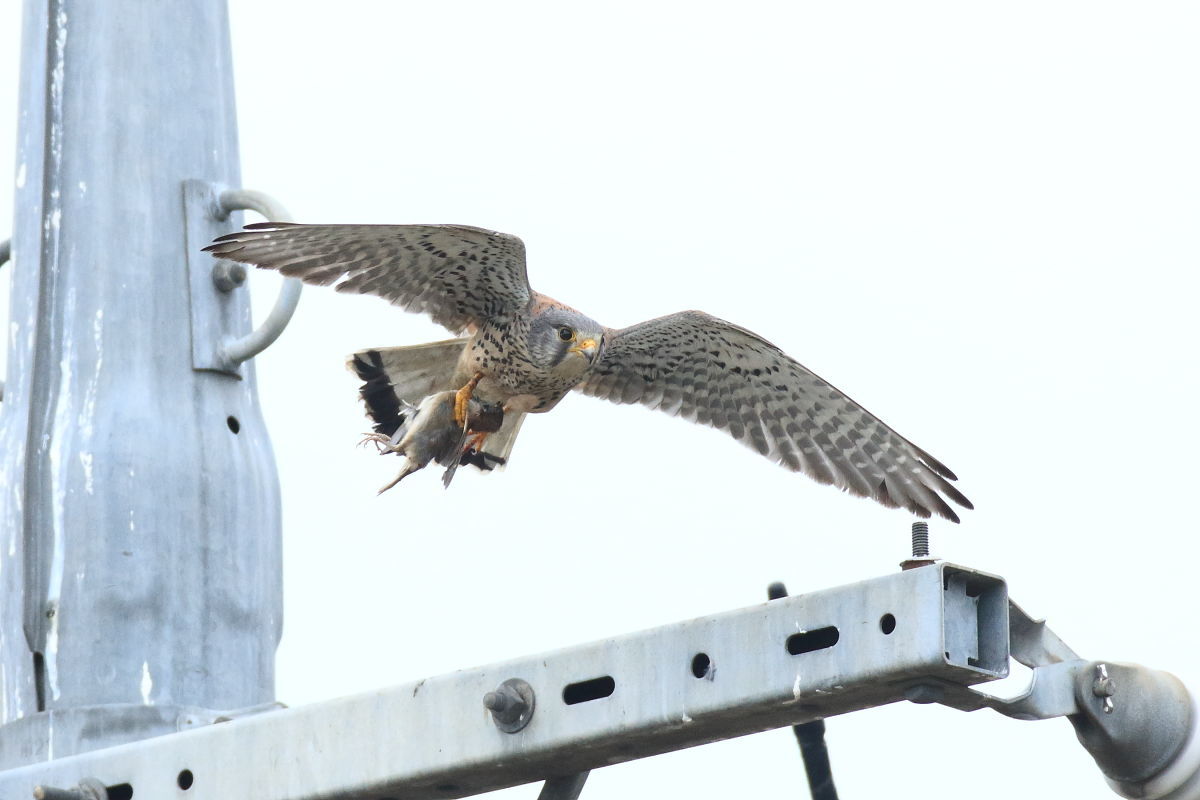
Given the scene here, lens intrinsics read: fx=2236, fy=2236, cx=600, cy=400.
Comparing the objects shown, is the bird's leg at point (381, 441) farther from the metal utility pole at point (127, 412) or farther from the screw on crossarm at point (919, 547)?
the screw on crossarm at point (919, 547)

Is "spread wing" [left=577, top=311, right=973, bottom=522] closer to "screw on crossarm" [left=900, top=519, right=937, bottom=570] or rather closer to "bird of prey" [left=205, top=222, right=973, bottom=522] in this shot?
"bird of prey" [left=205, top=222, right=973, bottom=522]

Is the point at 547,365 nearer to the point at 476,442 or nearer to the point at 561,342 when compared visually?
the point at 561,342

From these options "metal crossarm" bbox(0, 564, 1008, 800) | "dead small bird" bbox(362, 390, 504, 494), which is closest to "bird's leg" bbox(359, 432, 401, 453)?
"dead small bird" bbox(362, 390, 504, 494)

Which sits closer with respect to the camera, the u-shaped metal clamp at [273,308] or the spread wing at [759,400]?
the u-shaped metal clamp at [273,308]

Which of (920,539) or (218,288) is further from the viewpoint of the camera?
(218,288)

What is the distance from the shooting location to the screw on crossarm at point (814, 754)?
3254 millimetres

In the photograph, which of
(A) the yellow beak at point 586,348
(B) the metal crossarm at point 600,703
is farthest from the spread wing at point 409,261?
(B) the metal crossarm at point 600,703

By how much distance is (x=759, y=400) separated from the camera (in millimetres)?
7191

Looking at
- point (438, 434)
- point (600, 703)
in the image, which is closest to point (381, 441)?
point (438, 434)

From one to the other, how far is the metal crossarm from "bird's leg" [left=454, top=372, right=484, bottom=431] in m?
2.77

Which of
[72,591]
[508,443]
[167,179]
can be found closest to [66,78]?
[167,179]

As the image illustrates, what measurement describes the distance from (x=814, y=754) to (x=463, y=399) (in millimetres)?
3600

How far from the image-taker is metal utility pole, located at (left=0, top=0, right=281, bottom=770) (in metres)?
5.48

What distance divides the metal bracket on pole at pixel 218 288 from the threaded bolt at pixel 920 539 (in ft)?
8.71
